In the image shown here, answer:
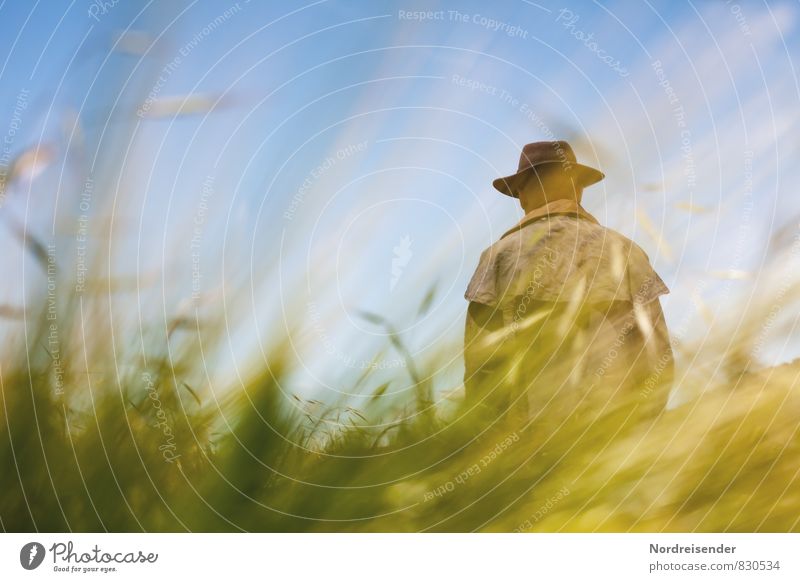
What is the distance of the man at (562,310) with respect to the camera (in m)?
1.64

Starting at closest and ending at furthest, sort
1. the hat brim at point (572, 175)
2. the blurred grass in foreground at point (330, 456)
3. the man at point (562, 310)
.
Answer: the blurred grass in foreground at point (330, 456) → the man at point (562, 310) → the hat brim at point (572, 175)

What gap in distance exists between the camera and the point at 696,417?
156 cm

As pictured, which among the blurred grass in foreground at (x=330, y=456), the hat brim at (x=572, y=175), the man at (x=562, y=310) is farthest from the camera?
the hat brim at (x=572, y=175)

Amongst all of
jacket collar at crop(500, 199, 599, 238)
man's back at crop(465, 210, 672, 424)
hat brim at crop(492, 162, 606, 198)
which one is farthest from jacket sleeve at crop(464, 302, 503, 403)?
hat brim at crop(492, 162, 606, 198)

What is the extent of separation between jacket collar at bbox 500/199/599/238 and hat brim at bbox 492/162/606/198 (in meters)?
0.06

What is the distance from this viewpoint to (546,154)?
196 cm

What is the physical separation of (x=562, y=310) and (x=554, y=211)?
29 centimetres

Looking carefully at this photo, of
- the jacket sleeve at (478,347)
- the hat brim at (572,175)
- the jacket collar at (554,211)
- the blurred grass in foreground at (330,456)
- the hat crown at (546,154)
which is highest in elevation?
the hat crown at (546,154)

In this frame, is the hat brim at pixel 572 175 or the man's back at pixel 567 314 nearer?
the man's back at pixel 567 314

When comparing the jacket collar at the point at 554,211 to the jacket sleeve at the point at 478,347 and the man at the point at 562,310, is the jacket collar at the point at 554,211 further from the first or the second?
the jacket sleeve at the point at 478,347

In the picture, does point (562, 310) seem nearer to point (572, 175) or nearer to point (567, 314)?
point (567, 314)

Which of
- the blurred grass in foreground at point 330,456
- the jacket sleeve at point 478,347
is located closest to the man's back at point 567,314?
the jacket sleeve at point 478,347
